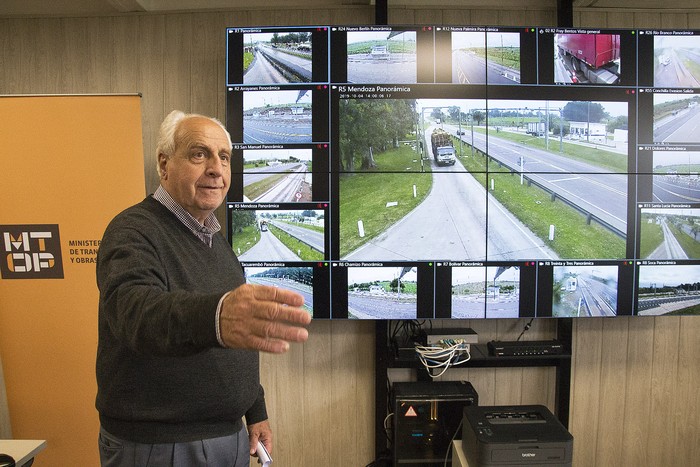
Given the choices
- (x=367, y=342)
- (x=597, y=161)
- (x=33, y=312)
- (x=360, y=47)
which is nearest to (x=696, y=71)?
(x=597, y=161)

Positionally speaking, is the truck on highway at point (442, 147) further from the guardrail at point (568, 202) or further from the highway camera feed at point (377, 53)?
the highway camera feed at point (377, 53)

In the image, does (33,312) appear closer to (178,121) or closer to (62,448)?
(62,448)

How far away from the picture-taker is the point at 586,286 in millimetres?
2172

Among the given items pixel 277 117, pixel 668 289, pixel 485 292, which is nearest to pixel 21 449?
pixel 277 117

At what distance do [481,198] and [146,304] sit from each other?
5.95ft

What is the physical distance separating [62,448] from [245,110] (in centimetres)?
213

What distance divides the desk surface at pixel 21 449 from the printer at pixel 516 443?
1.78 m

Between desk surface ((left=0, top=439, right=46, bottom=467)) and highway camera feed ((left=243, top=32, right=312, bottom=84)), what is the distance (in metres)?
1.85

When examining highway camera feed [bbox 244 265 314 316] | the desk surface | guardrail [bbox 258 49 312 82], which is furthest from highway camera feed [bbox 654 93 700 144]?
the desk surface

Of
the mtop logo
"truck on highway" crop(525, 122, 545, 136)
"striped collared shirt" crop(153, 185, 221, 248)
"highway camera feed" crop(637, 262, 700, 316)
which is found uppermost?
"truck on highway" crop(525, 122, 545, 136)

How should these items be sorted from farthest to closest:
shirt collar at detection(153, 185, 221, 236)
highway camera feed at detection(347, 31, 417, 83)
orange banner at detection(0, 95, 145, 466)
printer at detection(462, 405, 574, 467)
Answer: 1. orange banner at detection(0, 95, 145, 466)
2. highway camera feed at detection(347, 31, 417, 83)
3. printer at detection(462, 405, 574, 467)
4. shirt collar at detection(153, 185, 221, 236)

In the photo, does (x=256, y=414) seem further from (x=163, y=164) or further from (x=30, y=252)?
(x=30, y=252)

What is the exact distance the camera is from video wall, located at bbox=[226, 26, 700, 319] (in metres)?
2.16

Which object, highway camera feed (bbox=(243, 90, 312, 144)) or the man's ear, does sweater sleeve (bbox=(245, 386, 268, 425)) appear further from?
highway camera feed (bbox=(243, 90, 312, 144))
